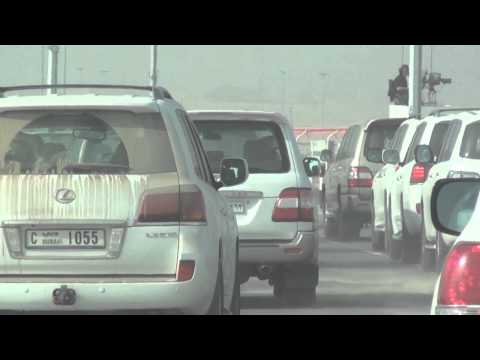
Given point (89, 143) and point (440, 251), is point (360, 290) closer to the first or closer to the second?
point (440, 251)

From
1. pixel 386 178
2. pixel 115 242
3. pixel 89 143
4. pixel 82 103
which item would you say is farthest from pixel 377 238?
pixel 115 242

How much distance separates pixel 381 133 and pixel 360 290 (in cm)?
960

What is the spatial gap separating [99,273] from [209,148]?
5579 mm

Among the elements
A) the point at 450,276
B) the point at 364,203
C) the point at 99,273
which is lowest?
the point at 364,203

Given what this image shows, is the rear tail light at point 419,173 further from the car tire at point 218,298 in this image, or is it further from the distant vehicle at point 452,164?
the car tire at point 218,298

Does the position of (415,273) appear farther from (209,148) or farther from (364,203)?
(364,203)

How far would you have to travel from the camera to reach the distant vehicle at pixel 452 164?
1587 cm

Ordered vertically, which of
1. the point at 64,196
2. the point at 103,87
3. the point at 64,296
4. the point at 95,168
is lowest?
the point at 64,296

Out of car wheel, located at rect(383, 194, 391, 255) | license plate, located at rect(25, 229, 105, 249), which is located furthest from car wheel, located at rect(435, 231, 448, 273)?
license plate, located at rect(25, 229, 105, 249)

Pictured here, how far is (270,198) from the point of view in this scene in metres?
13.9

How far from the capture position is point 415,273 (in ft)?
60.6

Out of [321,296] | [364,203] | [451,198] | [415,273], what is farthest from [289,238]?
[364,203]

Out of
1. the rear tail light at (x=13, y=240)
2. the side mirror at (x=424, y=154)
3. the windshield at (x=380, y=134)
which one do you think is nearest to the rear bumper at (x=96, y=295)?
the rear tail light at (x=13, y=240)
